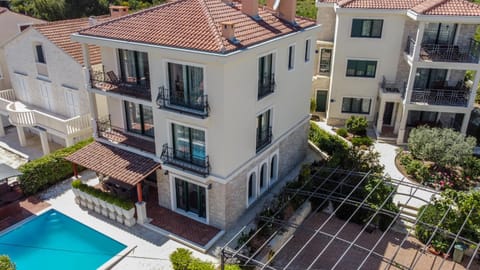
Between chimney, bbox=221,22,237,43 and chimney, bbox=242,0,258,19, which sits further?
chimney, bbox=242,0,258,19

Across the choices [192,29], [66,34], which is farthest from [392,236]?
[66,34]

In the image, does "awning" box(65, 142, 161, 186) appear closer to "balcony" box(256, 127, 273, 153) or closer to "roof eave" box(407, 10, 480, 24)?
"balcony" box(256, 127, 273, 153)

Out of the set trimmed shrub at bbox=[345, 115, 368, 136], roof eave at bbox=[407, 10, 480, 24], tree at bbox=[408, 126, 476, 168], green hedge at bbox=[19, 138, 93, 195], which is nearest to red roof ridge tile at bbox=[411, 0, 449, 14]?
roof eave at bbox=[407, 10, 480, 24]

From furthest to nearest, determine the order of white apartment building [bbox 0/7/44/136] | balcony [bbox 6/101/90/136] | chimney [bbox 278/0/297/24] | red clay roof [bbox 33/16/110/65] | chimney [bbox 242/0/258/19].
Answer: white apartment building [bbox 0/7/44/136]
red clay roof [bbox 33/16/110/65]
balcony [bbox 6/101/90/136]
chimney [bbox 278/0/297/24]
chimney [bbox 242/0/258/19]

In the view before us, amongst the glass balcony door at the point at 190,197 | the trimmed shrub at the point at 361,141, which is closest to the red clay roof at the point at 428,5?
the trimmed shrub at the point at 361,141

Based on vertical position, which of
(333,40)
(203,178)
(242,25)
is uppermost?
(242,25)

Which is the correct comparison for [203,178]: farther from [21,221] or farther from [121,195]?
[21,221]
